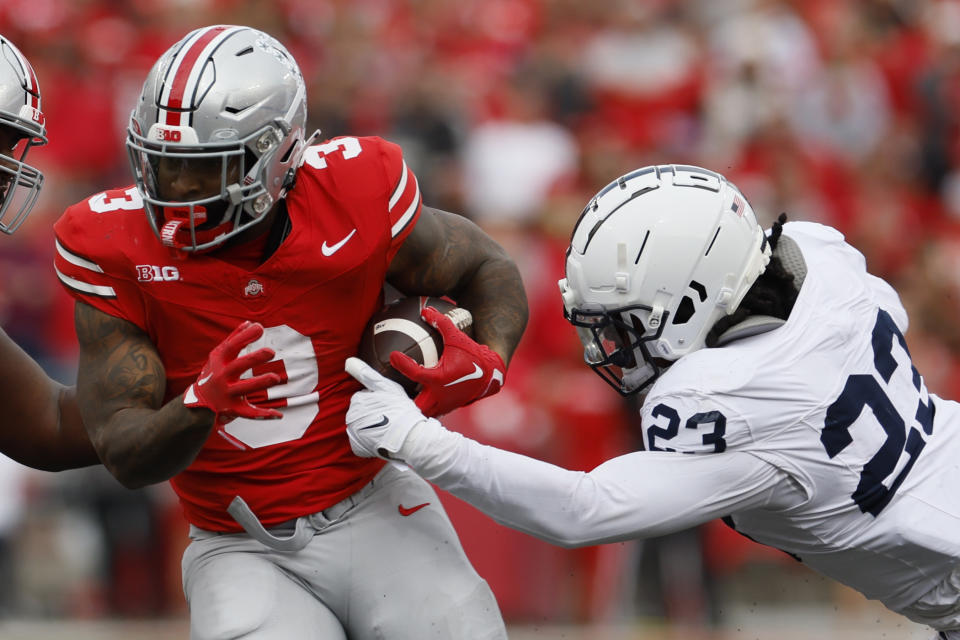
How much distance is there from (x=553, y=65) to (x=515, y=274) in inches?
190

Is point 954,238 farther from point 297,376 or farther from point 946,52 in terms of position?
point 297,376

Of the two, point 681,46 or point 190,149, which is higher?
point 190,149

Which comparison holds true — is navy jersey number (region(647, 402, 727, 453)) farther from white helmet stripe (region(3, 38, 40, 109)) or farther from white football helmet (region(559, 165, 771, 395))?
white helmet stripe (region(3, 38, 40, 109))

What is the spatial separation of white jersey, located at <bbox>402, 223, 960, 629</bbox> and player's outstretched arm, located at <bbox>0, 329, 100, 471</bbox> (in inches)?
49.9

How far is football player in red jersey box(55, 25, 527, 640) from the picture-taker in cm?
321

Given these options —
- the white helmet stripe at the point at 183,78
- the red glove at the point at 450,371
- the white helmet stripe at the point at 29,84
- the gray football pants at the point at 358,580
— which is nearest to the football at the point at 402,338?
the red glove at the point at 450,371

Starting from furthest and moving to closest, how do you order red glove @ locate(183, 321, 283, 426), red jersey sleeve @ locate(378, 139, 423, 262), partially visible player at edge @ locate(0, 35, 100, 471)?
1. partially visible player at edge @ locate(0, 35, 100, 471)
2. red jersey sleeve @ locate(378, 139, 423, 262)
3. red glove @ locate(183, 321, 283, 426)

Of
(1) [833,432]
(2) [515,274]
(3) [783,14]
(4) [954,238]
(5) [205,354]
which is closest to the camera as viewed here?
(1) [833,432]

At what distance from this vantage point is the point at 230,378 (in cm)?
304

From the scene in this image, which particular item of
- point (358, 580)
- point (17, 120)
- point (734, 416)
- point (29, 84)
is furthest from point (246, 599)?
point (29, 84)

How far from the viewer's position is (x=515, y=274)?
3.80 meters

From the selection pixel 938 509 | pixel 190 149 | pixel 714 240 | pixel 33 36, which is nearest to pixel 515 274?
pixel 714 240

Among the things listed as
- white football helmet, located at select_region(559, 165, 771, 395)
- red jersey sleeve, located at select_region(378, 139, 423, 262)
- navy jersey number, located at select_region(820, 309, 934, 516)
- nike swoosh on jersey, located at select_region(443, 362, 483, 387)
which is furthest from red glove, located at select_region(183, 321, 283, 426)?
navy jersey number, located at select_region(820, 309, 934, 516)

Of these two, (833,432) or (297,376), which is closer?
(833,432)
